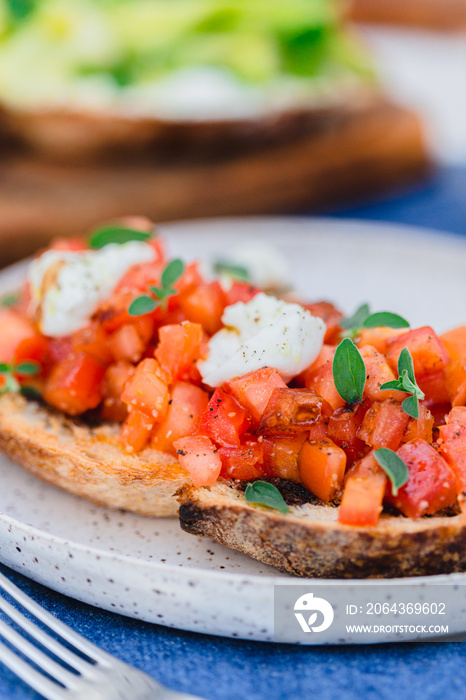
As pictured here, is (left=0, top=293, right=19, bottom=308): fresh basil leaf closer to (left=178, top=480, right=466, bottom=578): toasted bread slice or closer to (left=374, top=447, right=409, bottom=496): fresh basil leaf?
(left=178, top=480, right=466, bottom=578): toasted bread slice

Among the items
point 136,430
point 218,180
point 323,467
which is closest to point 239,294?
point 136,430

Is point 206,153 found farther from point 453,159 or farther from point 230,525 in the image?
point 230,525

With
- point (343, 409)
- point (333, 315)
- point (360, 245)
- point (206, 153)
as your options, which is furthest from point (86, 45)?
point (343, 409)

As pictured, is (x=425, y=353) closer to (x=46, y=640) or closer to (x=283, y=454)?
(x=283, y=454)

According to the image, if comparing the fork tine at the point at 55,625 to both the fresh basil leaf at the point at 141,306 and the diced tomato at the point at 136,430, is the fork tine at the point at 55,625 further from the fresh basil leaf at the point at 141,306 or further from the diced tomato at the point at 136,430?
the fresh basil leaf at the point at 141,306

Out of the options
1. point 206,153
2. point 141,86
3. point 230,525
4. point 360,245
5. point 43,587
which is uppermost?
point 141,86

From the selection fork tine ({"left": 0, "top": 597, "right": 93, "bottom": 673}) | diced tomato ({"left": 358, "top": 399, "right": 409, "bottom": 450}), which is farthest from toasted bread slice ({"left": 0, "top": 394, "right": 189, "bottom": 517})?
diced tomato ({"left": 358, "top": 399, "right": 409, "bottom": 450})

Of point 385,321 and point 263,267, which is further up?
point 385,321
